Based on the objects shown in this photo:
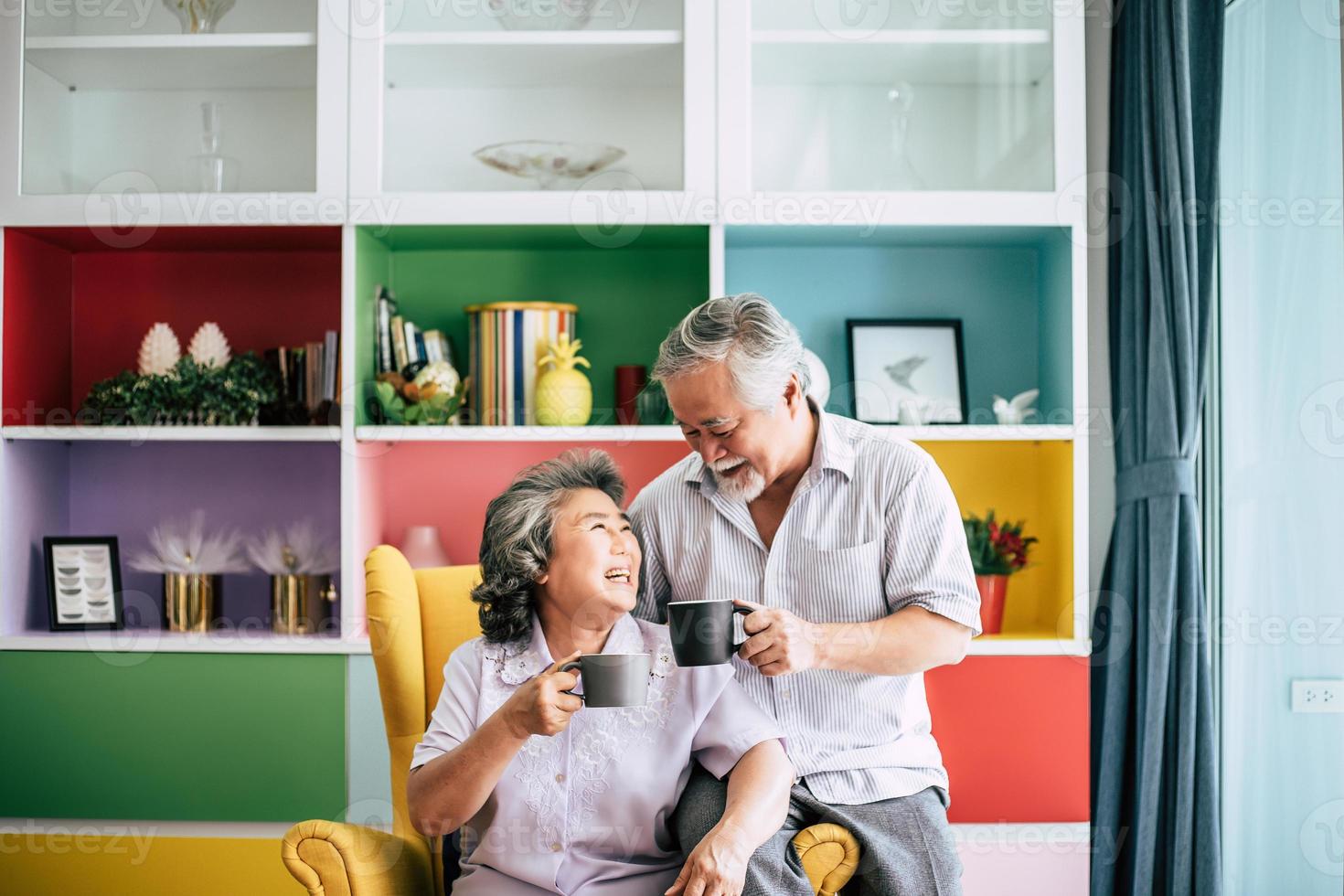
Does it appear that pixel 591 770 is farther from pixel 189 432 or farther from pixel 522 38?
pixel 522 38

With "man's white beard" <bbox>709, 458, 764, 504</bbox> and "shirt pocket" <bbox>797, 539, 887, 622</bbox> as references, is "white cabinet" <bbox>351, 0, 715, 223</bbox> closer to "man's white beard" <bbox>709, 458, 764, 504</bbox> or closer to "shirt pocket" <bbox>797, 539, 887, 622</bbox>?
"man's white beard" <bbox>709, 458, 764, 504</bbox>

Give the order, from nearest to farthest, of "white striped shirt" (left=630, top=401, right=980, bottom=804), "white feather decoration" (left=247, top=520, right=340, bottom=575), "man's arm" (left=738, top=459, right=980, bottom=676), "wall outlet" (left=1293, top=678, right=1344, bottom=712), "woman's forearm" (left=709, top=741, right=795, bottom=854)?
"woman's forearm" (left=709, top=741, right=795, bottom=854) → "man's arm" (left=738, top=459, right=980, bottom=676) → "white striped shirt" (left=630, top=401, right=980, bottom=804) → "wall outlet" (left=1293, top=678, right=1344, bottom=712) → "white feather decoration" (left=247, top=520, right=340, bottom=575)

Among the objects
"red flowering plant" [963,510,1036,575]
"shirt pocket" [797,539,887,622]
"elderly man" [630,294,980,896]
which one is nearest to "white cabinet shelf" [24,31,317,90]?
"elderly man" [630,294,980,896]

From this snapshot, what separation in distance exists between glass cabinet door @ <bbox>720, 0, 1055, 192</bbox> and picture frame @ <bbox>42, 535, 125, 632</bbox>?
1808mm

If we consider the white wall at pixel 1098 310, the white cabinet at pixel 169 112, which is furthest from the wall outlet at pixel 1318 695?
the white cabinet at pixel 169 112

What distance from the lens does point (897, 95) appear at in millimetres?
2471

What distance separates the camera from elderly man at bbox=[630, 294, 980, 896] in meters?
1.61

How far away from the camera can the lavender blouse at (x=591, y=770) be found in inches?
59.4

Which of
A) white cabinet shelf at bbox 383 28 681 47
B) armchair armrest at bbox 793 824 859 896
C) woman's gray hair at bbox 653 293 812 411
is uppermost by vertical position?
white cabinet shelf at bbox 383 28 681 47

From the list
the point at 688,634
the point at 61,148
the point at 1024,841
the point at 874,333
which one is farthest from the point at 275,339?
the point at 1024,841

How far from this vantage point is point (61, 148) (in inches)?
97.3

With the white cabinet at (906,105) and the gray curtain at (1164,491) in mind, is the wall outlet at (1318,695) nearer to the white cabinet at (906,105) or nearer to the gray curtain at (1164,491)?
the gray curtain at (1164,491)

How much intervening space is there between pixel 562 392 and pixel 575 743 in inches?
43.6

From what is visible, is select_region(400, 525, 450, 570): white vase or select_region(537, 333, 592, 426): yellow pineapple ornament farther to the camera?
select_region(400, 525, 450, 570): white vase
